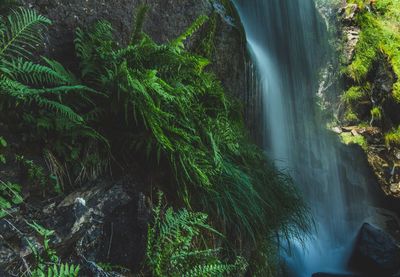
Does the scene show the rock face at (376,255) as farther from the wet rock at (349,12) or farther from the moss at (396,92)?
the wet rock at (349,12)

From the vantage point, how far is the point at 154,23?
366cm

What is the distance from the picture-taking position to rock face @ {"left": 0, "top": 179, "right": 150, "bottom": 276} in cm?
170

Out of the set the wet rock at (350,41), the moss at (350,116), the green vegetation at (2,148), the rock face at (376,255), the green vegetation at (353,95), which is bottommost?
the rock face at (376,255)

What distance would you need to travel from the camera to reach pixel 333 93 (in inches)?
288

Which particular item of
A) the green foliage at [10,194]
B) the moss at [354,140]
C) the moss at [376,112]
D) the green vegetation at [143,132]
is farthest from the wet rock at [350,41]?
the green foliage at [10,194]

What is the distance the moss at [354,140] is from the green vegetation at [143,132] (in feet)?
13.6

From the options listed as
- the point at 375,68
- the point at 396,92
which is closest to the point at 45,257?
the point at 396,92

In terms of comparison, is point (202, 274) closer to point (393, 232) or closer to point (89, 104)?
point (89, 104)

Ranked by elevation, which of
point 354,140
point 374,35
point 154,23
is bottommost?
point 354,140

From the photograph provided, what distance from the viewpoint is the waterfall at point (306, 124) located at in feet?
21.6

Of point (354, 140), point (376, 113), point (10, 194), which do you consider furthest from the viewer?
point (354, 140)

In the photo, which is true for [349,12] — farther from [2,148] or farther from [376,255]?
[2,148]

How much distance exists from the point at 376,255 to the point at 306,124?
2754mm

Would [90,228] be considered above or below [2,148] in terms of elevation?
below
